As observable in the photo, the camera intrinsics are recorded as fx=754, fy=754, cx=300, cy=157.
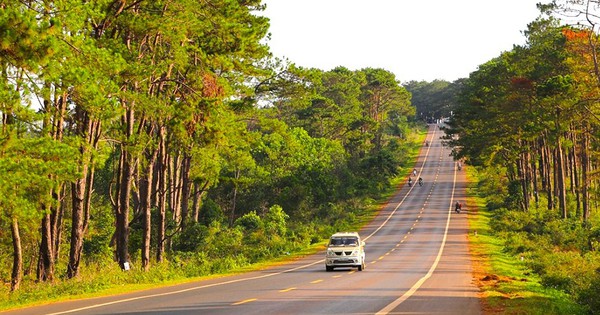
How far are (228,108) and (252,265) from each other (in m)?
9.48

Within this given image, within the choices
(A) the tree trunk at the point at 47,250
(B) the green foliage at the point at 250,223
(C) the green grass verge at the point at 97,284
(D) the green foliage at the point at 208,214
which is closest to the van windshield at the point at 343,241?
(C) the green grass verge at the point at 97,284

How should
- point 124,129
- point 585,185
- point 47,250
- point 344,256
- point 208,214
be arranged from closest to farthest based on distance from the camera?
point 47,250
point 124,129
point 344,256
point 585,185
point 208,214

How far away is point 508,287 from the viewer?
87.1 ft

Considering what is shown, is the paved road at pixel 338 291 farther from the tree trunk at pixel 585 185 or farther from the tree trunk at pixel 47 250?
the tree trunk at pixel 585 185

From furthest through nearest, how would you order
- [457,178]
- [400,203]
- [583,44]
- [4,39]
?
[457,178] < [400,203] < [583,44] < [4,39]

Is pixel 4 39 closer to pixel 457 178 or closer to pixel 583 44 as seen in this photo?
pixel 583 44

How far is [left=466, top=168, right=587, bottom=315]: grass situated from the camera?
2022cm

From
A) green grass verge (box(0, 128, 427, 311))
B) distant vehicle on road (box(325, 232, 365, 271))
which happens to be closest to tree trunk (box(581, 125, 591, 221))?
distant vehicle on road (box(325, 232, 365, 271))

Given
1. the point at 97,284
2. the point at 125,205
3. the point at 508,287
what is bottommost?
the point at 508,287

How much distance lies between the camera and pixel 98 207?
72.2 m

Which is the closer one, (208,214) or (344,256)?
(344,256)

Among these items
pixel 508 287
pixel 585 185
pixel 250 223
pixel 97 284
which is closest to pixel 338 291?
pixel 508 287

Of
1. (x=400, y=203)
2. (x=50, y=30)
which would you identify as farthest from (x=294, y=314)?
(x=400, y=203)

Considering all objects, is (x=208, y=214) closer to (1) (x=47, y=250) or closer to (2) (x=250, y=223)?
(2) (x=250, y=223)
